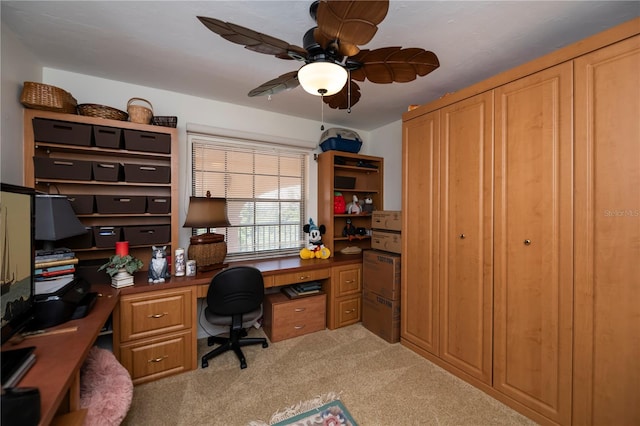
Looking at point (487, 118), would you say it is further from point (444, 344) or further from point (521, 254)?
point (444, 344)

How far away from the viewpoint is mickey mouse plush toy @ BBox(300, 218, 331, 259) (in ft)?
10.0

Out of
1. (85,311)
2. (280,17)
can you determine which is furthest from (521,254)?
(85,311)

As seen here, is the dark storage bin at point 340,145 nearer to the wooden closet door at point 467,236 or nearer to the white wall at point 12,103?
the wooden closet door at point 467,236

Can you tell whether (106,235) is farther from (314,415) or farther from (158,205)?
(314,415)

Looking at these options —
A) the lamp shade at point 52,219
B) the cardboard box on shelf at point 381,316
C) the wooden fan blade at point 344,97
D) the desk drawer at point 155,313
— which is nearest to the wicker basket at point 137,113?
the lamp shade at point 52,219

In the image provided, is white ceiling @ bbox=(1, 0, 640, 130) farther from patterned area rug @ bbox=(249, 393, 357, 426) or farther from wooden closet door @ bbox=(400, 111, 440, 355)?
patterned area rug @ bbox=(249, 393, 357, 426)

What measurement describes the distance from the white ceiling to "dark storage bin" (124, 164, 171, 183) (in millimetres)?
795

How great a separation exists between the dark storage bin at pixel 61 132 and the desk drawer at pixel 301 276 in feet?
6.39

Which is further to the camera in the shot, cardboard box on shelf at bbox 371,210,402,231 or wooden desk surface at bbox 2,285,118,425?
cardboard box on shelf at bbox 371,210,402,231

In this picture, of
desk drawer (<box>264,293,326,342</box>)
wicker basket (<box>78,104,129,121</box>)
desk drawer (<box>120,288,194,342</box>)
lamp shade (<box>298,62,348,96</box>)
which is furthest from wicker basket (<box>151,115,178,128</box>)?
desk drawer (<box>264,293,326,342</box>)

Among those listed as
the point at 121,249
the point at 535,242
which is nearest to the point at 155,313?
the point at 121,249

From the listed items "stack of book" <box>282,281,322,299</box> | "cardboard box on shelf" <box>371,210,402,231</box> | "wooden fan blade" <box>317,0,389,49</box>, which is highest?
"wooden fan blade" <box>317,0,389,49</box>

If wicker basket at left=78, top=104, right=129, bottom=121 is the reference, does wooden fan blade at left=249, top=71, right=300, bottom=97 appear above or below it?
below

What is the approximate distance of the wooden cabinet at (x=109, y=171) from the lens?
191cm
